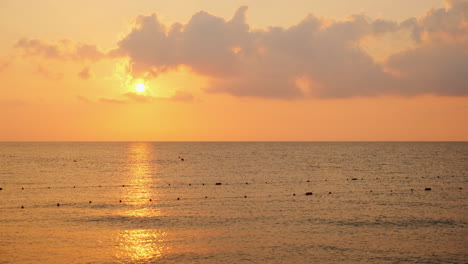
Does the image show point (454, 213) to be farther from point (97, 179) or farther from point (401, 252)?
point (97, 179)

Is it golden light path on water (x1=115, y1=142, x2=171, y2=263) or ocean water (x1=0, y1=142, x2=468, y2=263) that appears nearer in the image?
golden light path on water (x1=115, y1=142, x2=171, y2=263)

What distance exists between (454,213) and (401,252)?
23.4 meters

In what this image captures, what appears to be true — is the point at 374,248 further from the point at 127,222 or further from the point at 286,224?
the point at 127,222

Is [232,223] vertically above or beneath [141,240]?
above

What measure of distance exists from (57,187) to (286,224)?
51.9m

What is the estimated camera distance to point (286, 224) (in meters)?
52.6

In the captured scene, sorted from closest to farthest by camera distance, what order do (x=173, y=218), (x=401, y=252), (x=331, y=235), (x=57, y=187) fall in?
(x=401, y=252)
(x=331, y=235)
(x=173, y=218)
(x=57, y=187)

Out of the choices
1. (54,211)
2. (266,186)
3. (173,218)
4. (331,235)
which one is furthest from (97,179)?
(331,235)

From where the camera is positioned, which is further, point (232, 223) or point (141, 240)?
point (232, 223)

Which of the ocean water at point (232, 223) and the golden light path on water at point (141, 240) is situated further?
the ocean water at point (232, 223)

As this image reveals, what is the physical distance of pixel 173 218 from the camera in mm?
56719

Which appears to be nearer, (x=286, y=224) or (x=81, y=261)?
(x=81, y=261)

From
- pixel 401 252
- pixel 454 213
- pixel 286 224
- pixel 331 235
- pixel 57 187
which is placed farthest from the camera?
pixel 57 187

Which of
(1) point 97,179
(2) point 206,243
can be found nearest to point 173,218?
(2) point 206,243
